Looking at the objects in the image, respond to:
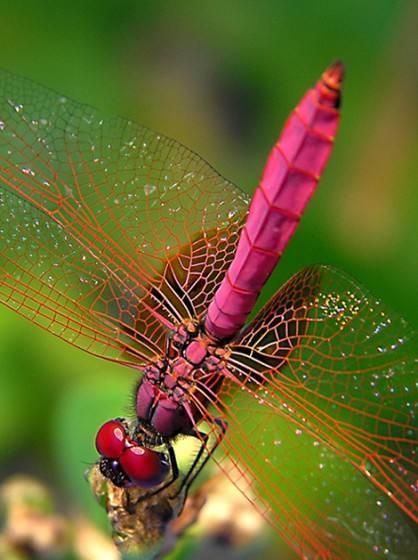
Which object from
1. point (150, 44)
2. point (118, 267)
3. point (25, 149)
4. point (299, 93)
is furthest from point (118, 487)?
point (150, 44)

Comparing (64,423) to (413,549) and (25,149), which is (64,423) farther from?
(413,549)

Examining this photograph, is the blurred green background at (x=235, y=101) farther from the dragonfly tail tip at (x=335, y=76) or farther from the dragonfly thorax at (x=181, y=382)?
the dragonfly tail tip at (x=335, y=76)

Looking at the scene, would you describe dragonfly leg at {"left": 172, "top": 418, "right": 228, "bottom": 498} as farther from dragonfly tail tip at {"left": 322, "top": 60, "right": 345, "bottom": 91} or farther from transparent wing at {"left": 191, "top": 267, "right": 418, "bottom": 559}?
dragonfly tail tip at {"left": 322, "top": 60, "right": 345, "bottom": 91}

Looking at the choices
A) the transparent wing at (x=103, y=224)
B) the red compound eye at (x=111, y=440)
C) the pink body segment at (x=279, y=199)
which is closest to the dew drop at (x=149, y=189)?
the transparent wing at (x=103, y=224)

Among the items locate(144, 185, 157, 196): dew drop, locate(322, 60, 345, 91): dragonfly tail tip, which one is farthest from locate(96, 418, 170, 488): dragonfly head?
locate(322, 60, 345, 91): dragonfly tail tip

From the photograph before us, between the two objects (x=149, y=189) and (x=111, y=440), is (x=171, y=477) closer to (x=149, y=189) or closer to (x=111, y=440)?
(x=111, y=440)

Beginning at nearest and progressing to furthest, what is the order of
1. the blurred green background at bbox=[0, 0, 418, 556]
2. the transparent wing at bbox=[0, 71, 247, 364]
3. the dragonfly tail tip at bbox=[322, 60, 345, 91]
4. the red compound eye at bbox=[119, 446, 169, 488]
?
Result: the dragonfly tail tip at bbox=[322, 60, 345, 91] < the red compound eye at bbox=[119, 446, 169, 488] < the transparent wing at bbox=[0, 71, 247, 364] < the blurred green background at bbox=[0, 0, 418, 556]
